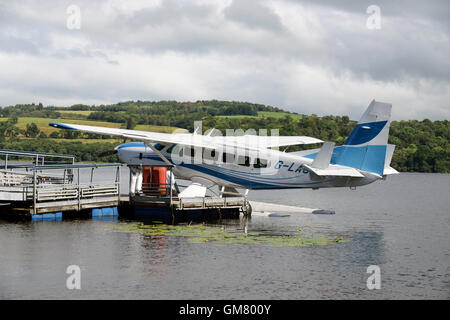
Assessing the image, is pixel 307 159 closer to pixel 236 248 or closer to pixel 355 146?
pixel 355 146

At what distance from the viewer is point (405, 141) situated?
10569 centimetres

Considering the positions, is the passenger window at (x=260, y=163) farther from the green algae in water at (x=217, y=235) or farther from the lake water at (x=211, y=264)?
the green algae in water at (x=217, y=235)

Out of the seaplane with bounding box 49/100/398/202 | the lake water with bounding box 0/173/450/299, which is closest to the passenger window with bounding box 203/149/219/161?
the seaplane with bounding box 49/100/398/202

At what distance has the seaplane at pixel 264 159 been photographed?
19.9 meters

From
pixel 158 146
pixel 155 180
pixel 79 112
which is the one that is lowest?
pixel 155 180

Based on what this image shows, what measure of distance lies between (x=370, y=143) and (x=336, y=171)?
5.10 ft

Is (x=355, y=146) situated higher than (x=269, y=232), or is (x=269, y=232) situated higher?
(x=355, y=146)

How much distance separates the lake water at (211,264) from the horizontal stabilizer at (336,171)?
2.00 meters

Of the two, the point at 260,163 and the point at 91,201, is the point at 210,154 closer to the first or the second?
the point at 260,163

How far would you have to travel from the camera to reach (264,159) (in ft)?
68.2

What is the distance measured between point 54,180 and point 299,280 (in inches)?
528

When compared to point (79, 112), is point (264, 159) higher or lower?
lower

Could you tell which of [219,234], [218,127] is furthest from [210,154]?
[218,127]
